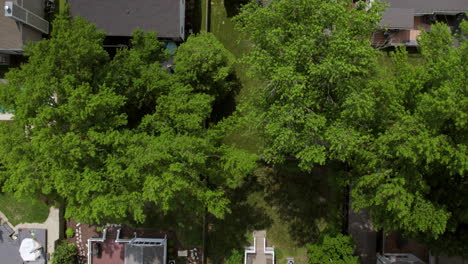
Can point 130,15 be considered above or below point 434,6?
below

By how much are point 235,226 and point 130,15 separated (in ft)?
63.1

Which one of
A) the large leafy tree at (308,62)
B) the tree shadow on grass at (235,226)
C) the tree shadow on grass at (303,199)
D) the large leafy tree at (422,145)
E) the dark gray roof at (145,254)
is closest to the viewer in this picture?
the large leafy tree at (422,145)

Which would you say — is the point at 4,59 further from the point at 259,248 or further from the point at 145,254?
the point at 259,248

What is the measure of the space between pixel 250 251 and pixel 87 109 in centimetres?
1654

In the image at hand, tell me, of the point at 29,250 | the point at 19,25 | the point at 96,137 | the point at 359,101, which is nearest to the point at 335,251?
the point at 359,101

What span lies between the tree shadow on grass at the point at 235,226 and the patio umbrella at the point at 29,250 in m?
14.2

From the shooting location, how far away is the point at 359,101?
58.5 feet

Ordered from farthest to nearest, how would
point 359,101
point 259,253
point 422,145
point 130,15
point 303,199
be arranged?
point 303,199 < point 259,253 < point 130,15 < point 359,101 < point 422,145

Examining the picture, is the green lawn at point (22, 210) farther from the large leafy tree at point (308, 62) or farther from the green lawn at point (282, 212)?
the large leafy tree at point (308, 62)

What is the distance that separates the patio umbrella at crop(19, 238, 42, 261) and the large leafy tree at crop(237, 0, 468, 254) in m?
21.1

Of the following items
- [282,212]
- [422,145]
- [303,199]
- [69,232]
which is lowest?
[69,232]

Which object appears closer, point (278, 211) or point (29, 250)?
point (29, 250)

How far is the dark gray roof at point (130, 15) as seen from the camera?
25922 mm

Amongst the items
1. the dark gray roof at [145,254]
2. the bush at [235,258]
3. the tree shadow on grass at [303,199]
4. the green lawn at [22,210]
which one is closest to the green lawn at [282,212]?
the tree shadow on grass at [303,199]
